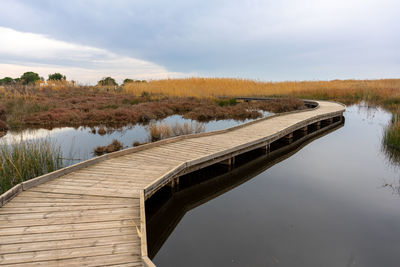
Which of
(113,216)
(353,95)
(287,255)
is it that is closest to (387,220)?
(287,255)

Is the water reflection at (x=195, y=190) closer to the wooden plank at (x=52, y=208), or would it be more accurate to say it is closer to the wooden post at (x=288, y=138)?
the wooden plank at (x=52, y=208)

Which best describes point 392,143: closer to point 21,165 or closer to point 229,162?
point 229,162

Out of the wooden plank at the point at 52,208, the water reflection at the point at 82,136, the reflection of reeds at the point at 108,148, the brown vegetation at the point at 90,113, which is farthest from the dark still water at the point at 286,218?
the brown vegetation at the point at 90,113

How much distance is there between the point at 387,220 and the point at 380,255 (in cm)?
122

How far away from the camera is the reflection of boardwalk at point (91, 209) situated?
2.93 m

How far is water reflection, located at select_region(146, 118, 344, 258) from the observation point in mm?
4633

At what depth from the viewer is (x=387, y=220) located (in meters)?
4.80

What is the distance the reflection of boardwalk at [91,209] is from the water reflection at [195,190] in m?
0.44

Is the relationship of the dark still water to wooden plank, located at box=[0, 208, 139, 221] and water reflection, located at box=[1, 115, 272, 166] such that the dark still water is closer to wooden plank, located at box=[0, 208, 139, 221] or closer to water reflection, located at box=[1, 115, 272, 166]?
wooden plank, located at box=[0, 208, 139, 221]

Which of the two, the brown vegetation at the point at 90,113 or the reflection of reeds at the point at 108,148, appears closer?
the reflection of reeds at the point at 108,148

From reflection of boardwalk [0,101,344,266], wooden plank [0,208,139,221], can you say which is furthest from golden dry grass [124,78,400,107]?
wooden plank [0,208,139,221]

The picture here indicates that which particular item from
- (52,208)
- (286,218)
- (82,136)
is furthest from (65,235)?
(82,136)

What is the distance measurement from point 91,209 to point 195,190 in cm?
270

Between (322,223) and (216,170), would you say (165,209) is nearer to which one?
(216,170)
